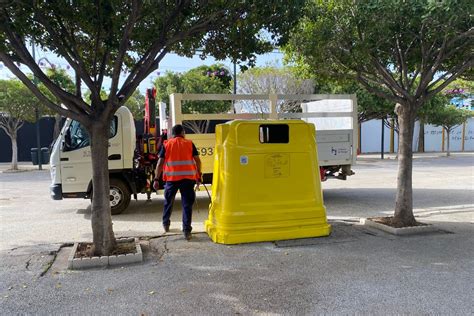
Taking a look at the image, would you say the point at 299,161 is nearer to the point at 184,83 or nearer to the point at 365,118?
the point at 184,83

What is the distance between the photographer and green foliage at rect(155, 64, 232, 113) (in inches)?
810

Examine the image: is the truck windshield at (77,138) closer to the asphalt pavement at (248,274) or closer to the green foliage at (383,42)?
the asphalt pavement at (248,274)

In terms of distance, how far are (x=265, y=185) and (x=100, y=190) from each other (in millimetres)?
2299

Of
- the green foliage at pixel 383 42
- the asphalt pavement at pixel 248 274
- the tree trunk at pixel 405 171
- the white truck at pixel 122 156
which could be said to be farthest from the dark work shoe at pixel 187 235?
the green foliage at pixel 383 42

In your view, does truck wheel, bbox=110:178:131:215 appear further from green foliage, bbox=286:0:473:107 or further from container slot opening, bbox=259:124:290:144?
green foliage, bbox=286:0:473:107

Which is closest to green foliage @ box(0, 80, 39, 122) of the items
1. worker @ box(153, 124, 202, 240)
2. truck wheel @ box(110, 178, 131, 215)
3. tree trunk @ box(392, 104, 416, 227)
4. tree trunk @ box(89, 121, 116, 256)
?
truck wheel @ box(110, 178, 131, 215)

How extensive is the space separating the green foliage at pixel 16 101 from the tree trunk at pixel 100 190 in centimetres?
1600

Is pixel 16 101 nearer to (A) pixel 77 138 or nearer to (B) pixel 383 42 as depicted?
(A) pixel 77 138

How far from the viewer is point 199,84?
22.6m

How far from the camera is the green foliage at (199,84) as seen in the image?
2056 cm

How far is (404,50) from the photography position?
22.9 ft

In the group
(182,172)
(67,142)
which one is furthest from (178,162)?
(67,142)

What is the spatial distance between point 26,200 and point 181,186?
266 inches

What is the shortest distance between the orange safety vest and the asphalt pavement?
3.16ft
